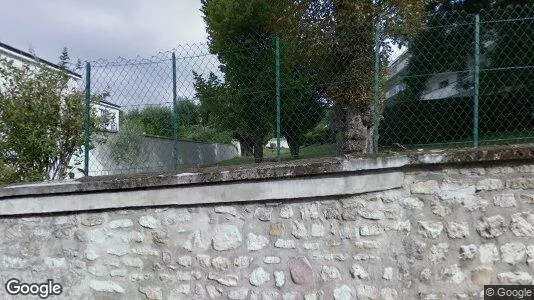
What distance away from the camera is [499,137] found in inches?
173

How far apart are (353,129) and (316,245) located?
124 inches

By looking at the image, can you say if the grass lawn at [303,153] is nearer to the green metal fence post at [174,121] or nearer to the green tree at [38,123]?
the green metal fence post at [174,121]

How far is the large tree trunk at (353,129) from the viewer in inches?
229

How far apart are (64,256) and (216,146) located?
255cm

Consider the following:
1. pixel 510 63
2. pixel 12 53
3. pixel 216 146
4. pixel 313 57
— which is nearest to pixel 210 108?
pixel 216 146

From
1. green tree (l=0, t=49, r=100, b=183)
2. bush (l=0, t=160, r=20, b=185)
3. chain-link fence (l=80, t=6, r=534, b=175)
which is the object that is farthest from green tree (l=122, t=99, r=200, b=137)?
bush (l=0, t=160, r=20, b=185)

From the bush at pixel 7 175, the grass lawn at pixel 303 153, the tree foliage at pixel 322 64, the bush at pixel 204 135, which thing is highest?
the tree foliage at pixel 322 64

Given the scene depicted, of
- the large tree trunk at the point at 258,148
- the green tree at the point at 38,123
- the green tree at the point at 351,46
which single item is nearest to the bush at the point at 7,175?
the green tree at the point at 38,123

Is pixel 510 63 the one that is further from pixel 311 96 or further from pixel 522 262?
pixel 522 262

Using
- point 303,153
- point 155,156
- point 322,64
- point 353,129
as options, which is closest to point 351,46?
point 322,64

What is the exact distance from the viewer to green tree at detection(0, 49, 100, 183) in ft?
21.0

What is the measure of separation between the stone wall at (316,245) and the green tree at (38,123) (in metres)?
2.54

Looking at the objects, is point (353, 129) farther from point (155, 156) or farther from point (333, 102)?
point (155, 156)

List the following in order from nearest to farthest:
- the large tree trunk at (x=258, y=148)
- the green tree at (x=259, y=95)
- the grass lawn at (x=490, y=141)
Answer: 1. the grass lawn at (x=490, y=141)
2. the green tree at (x=259, y=95)
3. the large tree trunk at (x=258, y=148)
